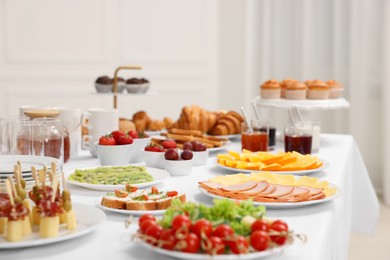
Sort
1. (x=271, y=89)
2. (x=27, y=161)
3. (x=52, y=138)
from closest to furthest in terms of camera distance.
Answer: (x=27, y=161), (x=52, y=138), (x=271, y=89)

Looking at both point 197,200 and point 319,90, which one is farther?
point 319,90

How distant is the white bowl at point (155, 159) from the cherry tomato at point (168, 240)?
0.92 meters

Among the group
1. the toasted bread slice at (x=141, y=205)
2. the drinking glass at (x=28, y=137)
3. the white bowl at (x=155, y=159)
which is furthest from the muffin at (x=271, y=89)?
the toasted bread slice at (x=141, y=205)

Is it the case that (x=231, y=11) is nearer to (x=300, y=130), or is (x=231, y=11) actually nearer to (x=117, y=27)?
(x=117, y=27)

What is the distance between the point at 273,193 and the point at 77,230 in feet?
1.64

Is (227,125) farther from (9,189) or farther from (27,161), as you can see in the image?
(9,189)

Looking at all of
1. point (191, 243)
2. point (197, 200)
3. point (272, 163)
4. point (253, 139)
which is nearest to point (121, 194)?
point (197, 200)

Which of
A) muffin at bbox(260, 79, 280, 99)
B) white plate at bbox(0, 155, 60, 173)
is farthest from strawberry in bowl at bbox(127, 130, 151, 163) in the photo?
muffin at bbox(260, 79, 280, 99)

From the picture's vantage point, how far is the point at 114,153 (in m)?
1.93

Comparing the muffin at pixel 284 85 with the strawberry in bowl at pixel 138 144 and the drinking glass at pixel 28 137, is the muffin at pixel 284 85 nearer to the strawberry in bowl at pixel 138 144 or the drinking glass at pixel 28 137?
the strawberry in bowl at pixel 138 144

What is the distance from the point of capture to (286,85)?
2.83 metres

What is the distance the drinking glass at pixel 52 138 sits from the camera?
74.5 inches

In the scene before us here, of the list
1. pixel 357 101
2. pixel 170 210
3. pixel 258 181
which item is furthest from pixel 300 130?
pixel 357 101

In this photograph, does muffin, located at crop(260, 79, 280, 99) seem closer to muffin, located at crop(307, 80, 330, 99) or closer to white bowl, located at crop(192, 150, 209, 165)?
muffin, located at crop(307, 80, 330, 99)
